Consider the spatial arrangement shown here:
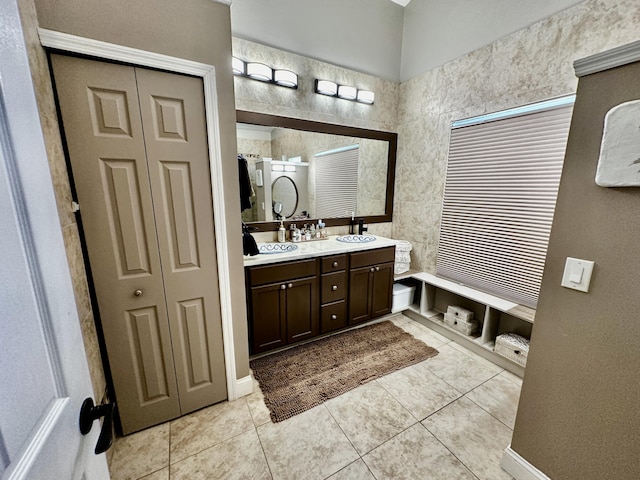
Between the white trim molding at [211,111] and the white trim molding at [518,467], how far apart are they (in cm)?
157

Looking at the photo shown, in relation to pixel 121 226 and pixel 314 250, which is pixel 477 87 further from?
pixel 121 226

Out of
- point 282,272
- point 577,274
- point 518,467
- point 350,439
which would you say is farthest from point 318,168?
point 518,467

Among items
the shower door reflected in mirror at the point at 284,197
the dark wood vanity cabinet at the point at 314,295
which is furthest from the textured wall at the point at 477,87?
the shower door reflected in mirror at the point at 284,197

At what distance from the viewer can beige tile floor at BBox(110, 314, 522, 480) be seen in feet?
4.56

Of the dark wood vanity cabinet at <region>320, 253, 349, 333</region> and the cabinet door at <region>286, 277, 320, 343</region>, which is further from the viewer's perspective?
the dark wood vanity cabinet at <region>320, 253, 349, 333</region>

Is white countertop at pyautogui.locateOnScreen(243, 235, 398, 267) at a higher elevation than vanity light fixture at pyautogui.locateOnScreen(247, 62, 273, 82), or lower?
lower

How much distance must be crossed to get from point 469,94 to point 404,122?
0.75 m

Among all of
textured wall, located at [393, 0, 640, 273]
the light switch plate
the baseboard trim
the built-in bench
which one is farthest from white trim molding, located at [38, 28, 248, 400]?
textured wall, located at [393, 0, 640, 273]

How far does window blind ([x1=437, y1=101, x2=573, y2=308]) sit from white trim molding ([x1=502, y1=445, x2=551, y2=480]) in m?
1.20

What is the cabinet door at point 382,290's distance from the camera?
105 inches

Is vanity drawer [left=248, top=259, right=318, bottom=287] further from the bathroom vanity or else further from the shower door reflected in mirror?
the shower door reflected in mirror

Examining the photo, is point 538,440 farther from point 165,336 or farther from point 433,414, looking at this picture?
point 165,336

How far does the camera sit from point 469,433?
1.60 metres

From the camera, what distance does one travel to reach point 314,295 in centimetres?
231
